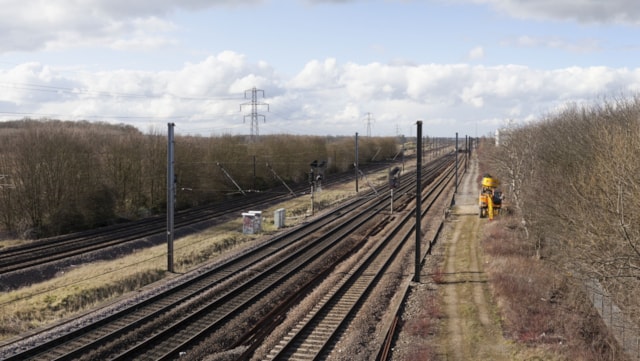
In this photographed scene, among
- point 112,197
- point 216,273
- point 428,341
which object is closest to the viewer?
point 428,341

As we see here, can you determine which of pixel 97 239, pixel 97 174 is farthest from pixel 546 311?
pixel 97 174

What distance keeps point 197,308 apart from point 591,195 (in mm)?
12534

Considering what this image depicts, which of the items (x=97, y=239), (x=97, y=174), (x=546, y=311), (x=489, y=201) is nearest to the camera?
(x=546, y=311)

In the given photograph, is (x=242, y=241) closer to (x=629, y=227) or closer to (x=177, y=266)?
(x=177, y=266)

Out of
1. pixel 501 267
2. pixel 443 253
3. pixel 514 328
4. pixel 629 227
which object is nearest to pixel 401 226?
pixel 443 253

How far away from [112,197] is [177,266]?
1699 cm

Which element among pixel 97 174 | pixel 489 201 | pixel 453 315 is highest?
pixel 97 174

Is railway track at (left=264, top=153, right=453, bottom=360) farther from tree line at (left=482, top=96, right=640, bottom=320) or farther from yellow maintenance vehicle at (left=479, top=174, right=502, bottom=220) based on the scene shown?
Result: yellow maintenance vehicle at (left=479, top=174, right=502, bottom=220)

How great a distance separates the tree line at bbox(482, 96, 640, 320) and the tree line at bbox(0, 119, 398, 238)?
64.7 ft

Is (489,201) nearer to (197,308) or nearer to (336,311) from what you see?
(336,311)

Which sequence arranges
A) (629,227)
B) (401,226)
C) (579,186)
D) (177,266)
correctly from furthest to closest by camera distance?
(401,226) < (177,266) < (579,186) < (629,227)

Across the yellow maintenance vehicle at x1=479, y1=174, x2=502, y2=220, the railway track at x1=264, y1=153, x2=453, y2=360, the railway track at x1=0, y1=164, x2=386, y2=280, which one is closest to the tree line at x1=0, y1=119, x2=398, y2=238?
the railway track at x1=0, y1=164, x2=386, y2=280

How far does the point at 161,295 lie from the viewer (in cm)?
1838

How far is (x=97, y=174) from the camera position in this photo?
37438 mm
